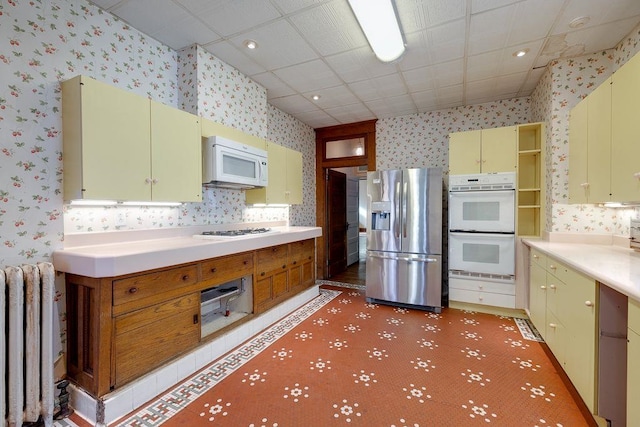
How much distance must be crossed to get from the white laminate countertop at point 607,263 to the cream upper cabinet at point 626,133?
16.5 inches

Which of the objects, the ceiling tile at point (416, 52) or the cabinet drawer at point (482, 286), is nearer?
the ceiling tile at point (416, 52)

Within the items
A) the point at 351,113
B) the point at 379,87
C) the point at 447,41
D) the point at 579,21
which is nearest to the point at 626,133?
the point at 579,21

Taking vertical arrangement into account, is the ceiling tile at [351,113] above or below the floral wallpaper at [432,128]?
above

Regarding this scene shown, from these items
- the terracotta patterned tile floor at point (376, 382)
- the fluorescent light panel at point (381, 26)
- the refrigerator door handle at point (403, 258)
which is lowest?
the terracotta patterned tile floor at point (376, 382)

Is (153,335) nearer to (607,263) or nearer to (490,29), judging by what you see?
(607,263)

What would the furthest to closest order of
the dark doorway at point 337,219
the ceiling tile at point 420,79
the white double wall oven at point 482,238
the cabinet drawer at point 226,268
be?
1. the dark doorway at point 337,219
2. the white double wall oven at point 482,238
3. the ceiling tile at point 420,79
4. the cabinet drawer at point 226,268

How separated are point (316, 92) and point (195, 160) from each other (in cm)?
191

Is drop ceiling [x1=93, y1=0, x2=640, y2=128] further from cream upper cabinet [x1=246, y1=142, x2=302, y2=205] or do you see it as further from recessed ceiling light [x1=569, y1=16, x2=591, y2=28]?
cream upper cabinet [x1=246, y1=142, x2=302, y2=205]

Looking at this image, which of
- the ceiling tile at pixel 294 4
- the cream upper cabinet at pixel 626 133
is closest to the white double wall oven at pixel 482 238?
the cream upper cabinet at pixel 626 133

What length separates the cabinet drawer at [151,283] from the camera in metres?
1.71

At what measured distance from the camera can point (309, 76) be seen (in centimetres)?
323

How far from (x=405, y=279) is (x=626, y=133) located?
2.37 meters

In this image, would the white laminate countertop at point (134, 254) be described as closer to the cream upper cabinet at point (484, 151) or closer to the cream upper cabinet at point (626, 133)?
the cream upper cabinet at point (484, 151)

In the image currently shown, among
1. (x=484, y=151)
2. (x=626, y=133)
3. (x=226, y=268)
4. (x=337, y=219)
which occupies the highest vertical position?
(x=484, y=151)
